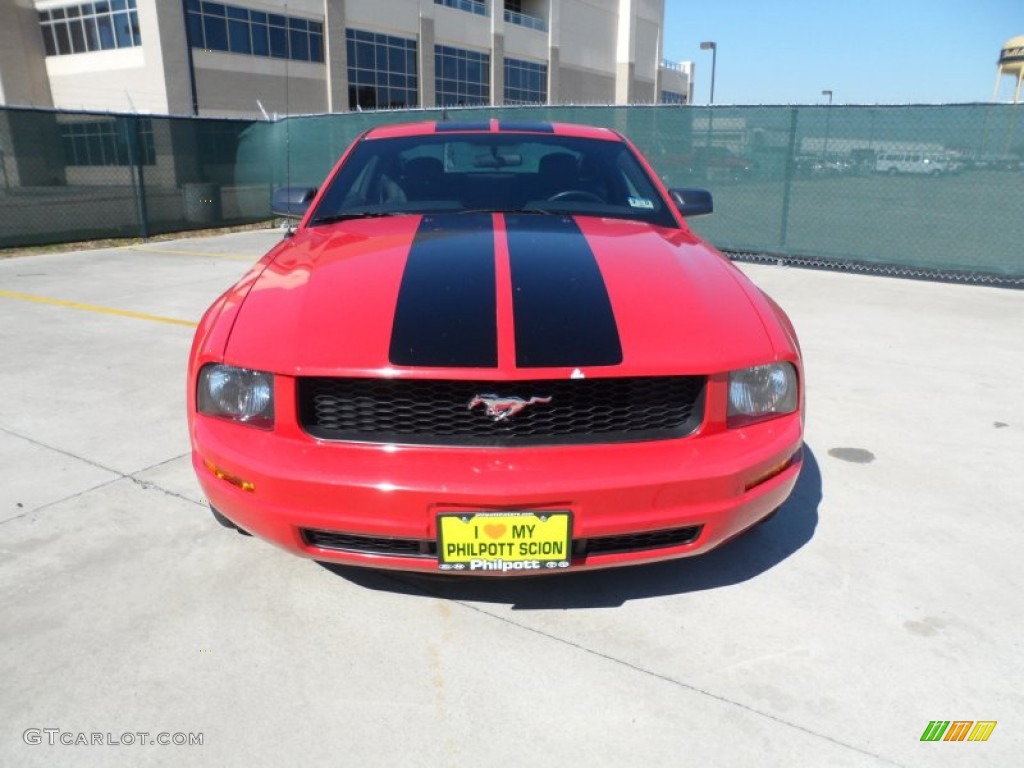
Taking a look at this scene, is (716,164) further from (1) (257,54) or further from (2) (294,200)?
(1) (257,54)

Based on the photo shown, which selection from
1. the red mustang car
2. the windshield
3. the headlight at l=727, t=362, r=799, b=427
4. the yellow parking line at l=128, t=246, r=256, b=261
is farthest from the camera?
the yellow parking line at l=128, t=246, r=256, b=261

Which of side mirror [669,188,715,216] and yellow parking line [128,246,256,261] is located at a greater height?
side mirror [669,188,715,216]

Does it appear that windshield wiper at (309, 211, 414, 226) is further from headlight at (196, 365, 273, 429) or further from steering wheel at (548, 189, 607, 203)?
headlight at (196, 365, 273, 429)

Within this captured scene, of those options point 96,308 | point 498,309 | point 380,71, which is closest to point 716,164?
point 96,308

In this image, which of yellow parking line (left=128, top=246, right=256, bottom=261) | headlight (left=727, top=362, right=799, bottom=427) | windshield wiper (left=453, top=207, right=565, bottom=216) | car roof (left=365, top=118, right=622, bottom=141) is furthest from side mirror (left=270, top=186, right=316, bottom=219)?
yellow parking line (left=128, top=246, right=256, bottom=261)

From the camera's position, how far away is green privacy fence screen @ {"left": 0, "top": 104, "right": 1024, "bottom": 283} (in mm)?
8344

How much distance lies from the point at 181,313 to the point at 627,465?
18.2 ft

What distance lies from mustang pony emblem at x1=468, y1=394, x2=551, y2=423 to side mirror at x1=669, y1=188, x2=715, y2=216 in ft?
7.25

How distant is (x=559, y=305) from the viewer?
7.45 feet

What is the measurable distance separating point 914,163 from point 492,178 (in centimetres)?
732

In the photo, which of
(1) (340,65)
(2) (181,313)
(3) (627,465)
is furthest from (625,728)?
(1) (340,65)

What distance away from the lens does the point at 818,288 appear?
8102 mm

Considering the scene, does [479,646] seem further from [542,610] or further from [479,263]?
[479,263]

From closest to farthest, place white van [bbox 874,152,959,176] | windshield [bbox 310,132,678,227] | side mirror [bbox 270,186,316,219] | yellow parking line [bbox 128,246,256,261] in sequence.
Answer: windshield [bbox 310,132,678,227]
side mirror [bbox 270,186,316,219]
white van [bbox 874,152,959,176]
yellow parking line [bbox 128,246,256,261]
